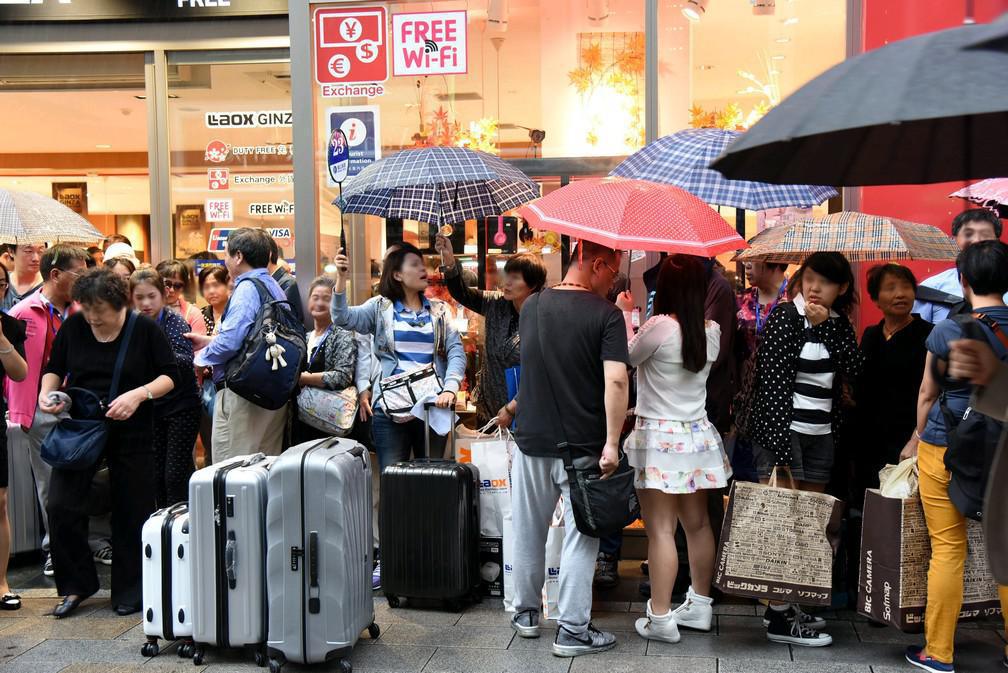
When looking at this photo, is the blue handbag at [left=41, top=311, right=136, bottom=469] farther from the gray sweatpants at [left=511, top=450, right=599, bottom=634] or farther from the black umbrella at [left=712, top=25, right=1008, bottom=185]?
the black umbrella at [left=712, top=25, right=1008, bottom=185]

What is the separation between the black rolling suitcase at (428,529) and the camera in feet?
16.8

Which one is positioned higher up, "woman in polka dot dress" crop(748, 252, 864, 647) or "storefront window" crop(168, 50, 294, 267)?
"storefront window" crop(168, 50, 294, 267)

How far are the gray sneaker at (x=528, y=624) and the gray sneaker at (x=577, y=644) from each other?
162mm

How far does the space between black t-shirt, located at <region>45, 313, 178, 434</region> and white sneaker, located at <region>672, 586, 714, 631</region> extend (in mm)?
2889

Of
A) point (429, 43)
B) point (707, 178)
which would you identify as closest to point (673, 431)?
point (707, 178)

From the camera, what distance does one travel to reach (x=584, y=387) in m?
4.50

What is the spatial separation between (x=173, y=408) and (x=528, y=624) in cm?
258

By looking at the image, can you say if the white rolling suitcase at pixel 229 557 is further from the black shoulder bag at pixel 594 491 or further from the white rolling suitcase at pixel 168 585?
the black shoulder bag at pixel 594 491

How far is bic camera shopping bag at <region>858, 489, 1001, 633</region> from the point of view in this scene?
14.6 ft

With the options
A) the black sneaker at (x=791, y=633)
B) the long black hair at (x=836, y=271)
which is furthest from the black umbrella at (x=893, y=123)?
the black sneaker at (x=791, y=633)

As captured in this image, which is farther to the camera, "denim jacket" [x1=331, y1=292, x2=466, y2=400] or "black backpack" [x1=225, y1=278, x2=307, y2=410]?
"denim jacket" [x1=331, y1=292, x2=466, y2=400]

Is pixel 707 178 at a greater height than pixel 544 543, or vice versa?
pixel 707 178

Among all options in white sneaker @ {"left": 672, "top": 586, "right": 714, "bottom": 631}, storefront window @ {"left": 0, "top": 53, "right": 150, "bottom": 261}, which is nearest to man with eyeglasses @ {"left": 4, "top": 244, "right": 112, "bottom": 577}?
storefront window @ {"left": 0, "top": 53, "right": 150, "bottom": 261}

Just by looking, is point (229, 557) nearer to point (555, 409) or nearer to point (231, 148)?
point (555, 409)
